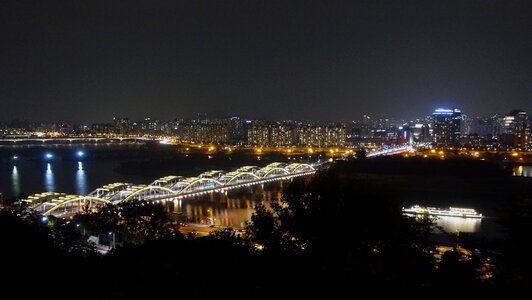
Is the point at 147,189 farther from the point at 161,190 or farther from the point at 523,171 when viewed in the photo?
the point at 523,171

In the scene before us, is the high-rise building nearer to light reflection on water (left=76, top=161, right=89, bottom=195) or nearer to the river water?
the river water

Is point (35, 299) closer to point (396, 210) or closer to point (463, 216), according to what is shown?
point (396, 210)

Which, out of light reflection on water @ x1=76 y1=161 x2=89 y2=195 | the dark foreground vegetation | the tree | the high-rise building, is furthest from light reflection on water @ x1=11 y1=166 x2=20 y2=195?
the high-rise building

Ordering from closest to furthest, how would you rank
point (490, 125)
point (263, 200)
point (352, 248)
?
1. point (352, 248)
2. point (263, 200)
3. point (490, 125)

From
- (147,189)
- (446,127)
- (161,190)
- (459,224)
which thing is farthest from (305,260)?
(446,127)

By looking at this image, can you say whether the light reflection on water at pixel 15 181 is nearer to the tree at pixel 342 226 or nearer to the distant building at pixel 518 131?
the tree at pixel 342 226

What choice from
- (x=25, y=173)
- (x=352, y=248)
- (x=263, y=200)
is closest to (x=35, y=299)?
(x=352, y=248)
